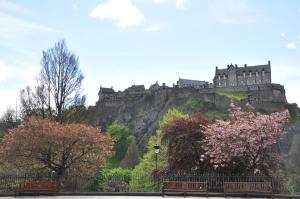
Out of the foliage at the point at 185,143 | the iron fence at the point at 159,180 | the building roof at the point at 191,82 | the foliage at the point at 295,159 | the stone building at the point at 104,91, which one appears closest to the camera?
the iron fence at the point at 159,180

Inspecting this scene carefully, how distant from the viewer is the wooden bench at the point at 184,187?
25.4 m

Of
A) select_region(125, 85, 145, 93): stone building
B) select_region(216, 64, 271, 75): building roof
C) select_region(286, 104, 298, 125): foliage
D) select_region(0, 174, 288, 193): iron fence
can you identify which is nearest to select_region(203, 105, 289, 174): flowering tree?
select_region(0, 174, 288, 193): iron fence

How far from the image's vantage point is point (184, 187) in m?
25.6

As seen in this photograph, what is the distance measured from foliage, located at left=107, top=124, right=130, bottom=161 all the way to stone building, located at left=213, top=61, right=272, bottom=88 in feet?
115

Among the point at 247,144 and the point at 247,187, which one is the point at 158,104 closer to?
the point at 247,144

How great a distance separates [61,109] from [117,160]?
69.6 meters

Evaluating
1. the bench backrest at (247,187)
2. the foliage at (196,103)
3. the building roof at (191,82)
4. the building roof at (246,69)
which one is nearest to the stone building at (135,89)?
the building roof at (191,82)

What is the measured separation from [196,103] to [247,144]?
266 ft

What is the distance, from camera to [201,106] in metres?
108

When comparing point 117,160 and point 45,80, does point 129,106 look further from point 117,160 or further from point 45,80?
point 45,80

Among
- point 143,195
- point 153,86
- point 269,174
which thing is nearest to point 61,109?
point 143,195

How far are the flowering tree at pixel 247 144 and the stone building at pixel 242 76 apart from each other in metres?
101

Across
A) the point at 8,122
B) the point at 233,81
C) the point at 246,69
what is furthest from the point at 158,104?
the point at 8,122

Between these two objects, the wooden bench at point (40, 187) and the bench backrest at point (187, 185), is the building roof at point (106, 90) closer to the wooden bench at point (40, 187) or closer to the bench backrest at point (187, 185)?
the wooden bench at point (40, 187)
